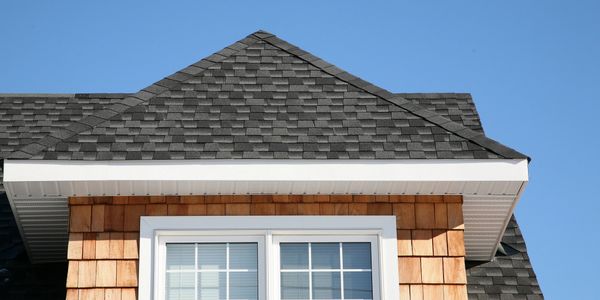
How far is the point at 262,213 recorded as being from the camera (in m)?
8.85

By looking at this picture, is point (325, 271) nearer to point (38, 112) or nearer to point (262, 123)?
point (262, 123)

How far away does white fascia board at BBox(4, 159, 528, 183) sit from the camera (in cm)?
850

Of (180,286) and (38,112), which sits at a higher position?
(38,112)

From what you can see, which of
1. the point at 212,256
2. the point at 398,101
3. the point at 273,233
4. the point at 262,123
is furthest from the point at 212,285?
the point at 398,101

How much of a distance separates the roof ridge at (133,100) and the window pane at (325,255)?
6.34 ft

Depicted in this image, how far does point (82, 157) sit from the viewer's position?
28.2 ft

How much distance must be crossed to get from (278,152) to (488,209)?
1.94 meters

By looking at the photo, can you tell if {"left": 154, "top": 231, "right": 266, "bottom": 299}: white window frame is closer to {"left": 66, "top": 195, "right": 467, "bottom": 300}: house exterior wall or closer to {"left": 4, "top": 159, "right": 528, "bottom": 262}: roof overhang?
{"left": 66, "top": 195, "right": 467, "bottom": 300}: house exterior wall

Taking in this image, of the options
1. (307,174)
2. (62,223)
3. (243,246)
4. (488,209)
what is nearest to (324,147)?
(307,174)

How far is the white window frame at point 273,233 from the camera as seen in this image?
866cm

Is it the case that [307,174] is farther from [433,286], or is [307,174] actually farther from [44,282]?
[44,282]

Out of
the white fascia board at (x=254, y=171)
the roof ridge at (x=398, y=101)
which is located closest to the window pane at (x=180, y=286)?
the white fascia board at (x=254, y=171)

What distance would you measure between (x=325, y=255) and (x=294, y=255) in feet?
0.81

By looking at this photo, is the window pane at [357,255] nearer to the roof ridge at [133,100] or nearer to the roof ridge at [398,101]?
the roof ridge at [398,101]
